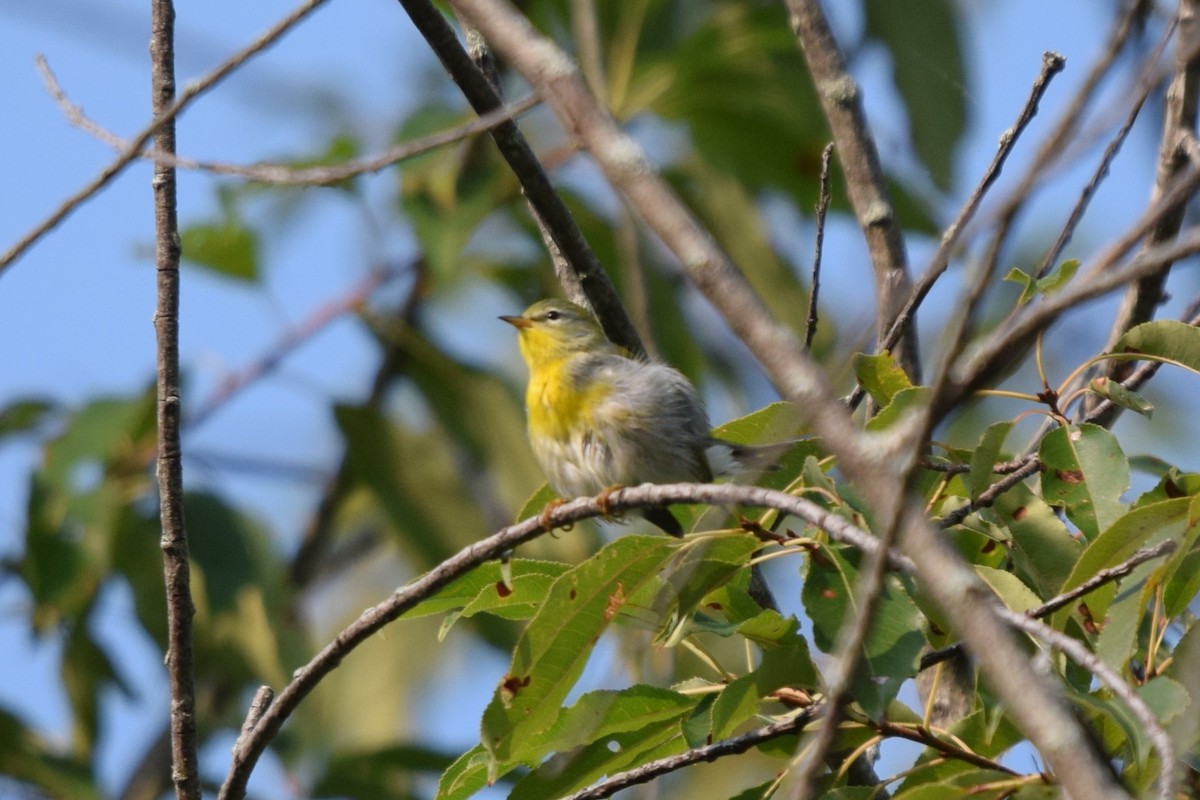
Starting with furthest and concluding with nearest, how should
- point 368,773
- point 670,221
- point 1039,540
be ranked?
point 368,773 < point 1039,540 < point 670,221

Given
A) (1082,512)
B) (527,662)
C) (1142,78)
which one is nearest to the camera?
(1142,78)

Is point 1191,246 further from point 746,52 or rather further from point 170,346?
point 746,52

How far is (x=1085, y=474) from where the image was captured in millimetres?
2604

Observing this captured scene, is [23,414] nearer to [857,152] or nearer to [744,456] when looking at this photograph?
[744,456]

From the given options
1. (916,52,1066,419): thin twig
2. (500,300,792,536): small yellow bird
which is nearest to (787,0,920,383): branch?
(500,300,792,536): small yellow bird

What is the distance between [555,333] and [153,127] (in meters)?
2.70

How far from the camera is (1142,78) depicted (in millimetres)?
1425

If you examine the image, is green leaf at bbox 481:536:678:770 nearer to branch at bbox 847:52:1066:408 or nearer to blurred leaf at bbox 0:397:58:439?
branch at bbox 847:52:1066:408

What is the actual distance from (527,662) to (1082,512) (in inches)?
43.0

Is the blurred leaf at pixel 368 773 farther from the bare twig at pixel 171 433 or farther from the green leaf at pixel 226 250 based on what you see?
the bare twig at pixel 171 433

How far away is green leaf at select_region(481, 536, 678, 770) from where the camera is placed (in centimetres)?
241

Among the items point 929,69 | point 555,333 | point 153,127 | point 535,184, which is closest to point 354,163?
point 153,127

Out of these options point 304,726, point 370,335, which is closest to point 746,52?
point 370,335

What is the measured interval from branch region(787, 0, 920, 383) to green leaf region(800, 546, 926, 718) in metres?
1.40
